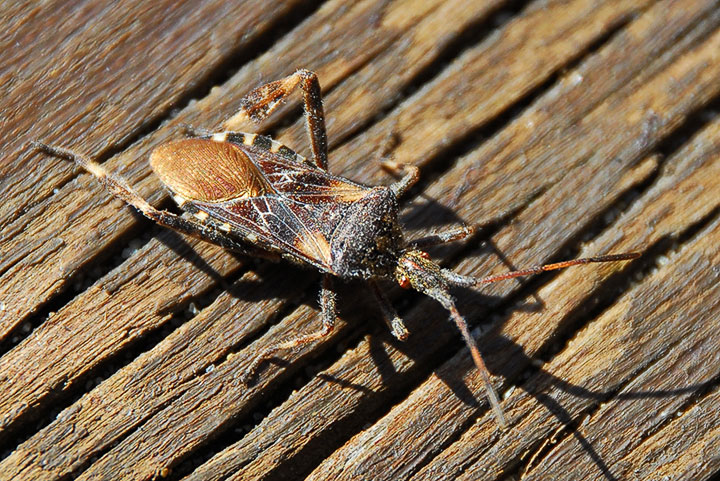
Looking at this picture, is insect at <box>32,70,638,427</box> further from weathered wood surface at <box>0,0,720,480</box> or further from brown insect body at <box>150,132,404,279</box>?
weathered wood surface at <box>0,0,720,480</box>

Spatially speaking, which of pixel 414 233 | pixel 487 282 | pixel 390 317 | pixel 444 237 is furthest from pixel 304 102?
pixel 487 282

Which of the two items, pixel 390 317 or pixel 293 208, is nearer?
pixel 390 317

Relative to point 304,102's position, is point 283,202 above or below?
below

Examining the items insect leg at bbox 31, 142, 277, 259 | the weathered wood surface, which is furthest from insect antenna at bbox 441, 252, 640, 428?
insect leg at bbox 31, 142, 277, 259

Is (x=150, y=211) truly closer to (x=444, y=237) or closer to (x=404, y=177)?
(x=404, y=177)

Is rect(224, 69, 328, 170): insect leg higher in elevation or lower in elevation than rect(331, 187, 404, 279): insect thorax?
higher

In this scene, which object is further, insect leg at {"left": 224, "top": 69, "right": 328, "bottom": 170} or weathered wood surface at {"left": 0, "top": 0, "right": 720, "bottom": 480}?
insect leg at {"left": 224, "top": 69, "right": 328, "bottom": 170}
